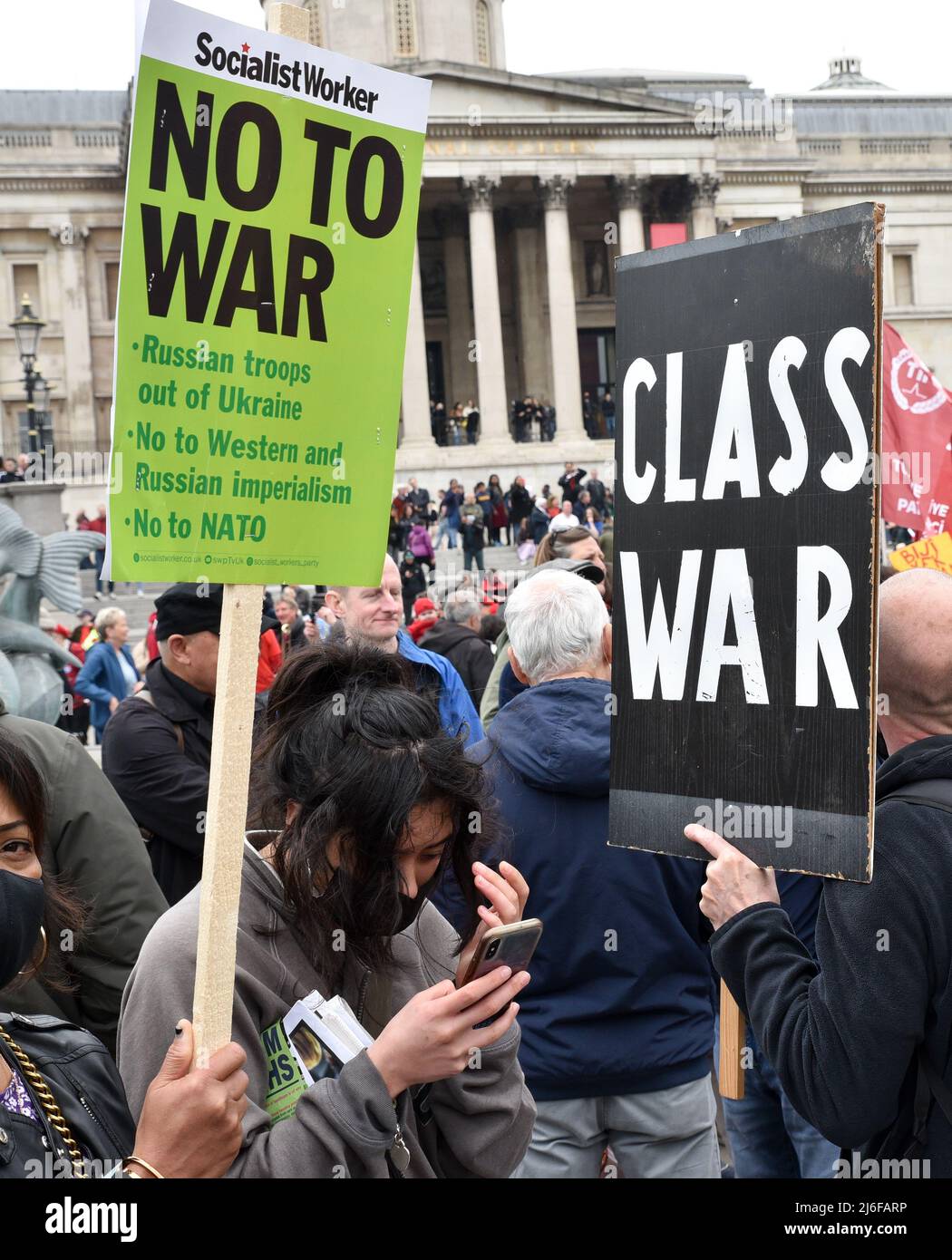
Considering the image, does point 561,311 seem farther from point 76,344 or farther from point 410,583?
point 410,583

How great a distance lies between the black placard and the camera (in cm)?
237

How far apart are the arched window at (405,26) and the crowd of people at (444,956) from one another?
47538 mm

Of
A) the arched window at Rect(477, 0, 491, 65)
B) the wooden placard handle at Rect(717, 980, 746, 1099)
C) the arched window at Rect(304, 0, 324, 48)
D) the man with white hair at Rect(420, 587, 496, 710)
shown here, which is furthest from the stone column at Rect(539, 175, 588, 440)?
the wooden placard handle at Rect(717, 980, 746, 1099)

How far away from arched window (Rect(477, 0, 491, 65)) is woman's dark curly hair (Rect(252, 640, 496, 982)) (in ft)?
164

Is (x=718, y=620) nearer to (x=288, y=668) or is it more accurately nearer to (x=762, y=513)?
(x=762, y=513)

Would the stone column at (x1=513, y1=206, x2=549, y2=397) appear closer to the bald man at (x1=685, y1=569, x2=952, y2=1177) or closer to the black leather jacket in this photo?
the bald man at (x1=685, y1=569, x2=952, y2=1177)

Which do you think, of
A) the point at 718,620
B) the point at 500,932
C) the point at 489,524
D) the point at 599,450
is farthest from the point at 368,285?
the point at 599,450

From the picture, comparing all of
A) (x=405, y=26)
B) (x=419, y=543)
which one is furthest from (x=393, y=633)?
(x=405, y=26)

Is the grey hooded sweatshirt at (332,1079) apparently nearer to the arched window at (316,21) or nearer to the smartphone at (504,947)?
the smartphone at (504,947)

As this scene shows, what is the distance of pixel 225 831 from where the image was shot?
201 centimetres

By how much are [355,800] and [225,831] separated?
0.26 m

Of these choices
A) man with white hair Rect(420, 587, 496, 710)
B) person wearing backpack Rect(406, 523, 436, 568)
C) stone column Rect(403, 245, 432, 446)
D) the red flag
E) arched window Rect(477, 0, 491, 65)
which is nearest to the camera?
man with white hair Rect(420, 587, 496, 710)

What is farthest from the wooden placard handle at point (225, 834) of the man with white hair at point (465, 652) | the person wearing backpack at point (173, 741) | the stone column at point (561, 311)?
the stone column at point (561, 311)

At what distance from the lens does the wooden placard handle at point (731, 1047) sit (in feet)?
8.46
